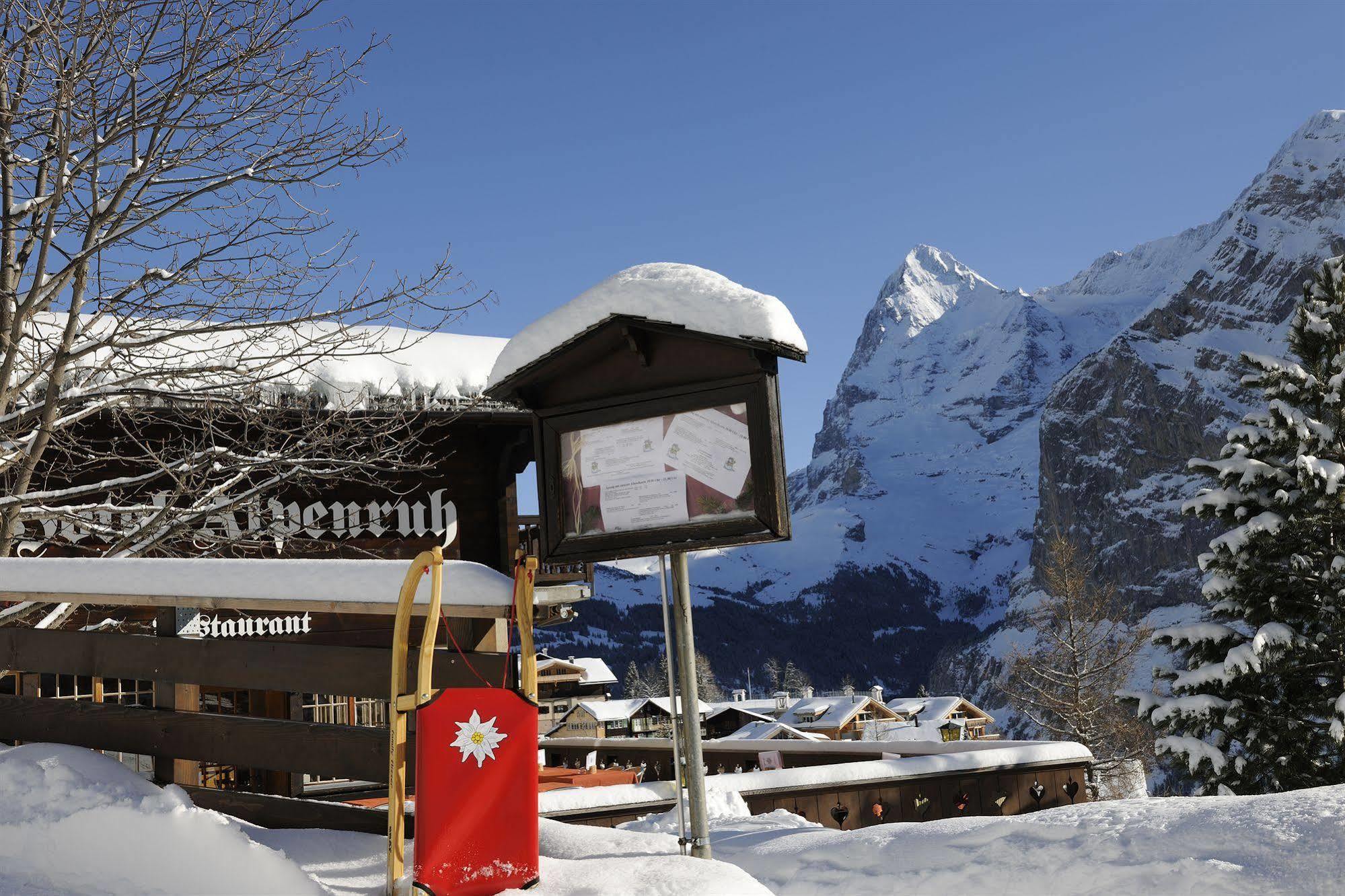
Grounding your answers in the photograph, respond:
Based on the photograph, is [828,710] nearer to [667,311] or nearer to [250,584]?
[667,311]

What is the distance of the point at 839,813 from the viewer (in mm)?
8422

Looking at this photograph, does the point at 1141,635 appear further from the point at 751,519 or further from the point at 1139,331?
the point at 1139,331

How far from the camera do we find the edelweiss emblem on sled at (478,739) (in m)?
3.53

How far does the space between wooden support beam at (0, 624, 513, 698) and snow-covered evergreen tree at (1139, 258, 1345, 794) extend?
37.5ft

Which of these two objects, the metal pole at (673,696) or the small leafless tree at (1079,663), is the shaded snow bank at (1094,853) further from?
the small leafless tree at (1079,663)

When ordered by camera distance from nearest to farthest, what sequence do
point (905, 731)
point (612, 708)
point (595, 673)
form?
point (905, 731) < point (612, 708) < point (595, 673)

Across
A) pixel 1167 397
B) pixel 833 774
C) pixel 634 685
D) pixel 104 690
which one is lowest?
pixel 634 685

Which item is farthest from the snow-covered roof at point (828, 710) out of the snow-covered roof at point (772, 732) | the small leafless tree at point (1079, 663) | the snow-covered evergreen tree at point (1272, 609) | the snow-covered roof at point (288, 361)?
the snow-covered roof at point (288, 361)

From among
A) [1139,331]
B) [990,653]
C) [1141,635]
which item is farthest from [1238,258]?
[1141,635]

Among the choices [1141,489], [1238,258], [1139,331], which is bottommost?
[1141,489]

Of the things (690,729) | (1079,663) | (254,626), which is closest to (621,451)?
(690,729)

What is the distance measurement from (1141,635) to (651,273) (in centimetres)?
2294

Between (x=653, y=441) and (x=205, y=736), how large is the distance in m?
2.23

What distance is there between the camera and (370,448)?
1045cm
